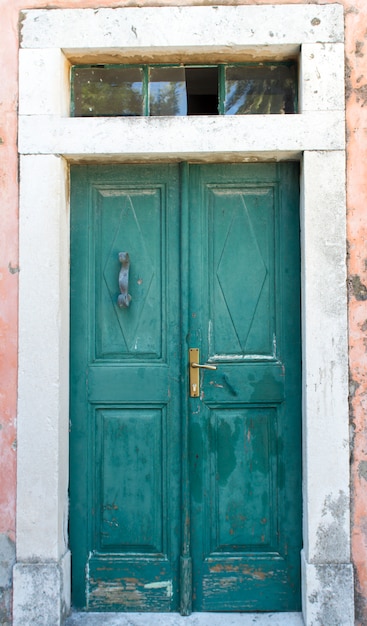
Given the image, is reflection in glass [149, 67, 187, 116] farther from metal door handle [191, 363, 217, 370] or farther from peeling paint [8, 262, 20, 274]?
metal door handle [191, 363, 217, 370]

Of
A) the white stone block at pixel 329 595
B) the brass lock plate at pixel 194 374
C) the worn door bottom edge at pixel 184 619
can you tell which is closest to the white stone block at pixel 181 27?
the brass lock plate at pixel 194 374

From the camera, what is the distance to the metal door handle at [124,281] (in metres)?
3.37

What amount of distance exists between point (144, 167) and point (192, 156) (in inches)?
11.4

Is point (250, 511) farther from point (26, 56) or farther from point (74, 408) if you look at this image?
point (26, 56)

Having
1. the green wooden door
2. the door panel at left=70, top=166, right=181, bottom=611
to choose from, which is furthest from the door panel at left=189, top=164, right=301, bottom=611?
the door panel at left=70, top=166, right=181, bottom=611

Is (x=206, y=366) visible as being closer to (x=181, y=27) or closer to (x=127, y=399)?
(x=127, y=399)

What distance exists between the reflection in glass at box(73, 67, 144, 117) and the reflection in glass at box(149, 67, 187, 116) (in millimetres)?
65

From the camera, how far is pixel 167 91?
3469 mm

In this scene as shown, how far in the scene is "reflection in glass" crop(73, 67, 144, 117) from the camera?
11.4ft

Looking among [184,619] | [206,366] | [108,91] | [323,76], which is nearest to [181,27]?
[108,91]

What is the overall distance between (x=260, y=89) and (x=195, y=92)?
1.16 feet

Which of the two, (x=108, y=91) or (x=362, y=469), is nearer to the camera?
(x=362, y=469)

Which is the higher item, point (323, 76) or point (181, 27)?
point (181, 27)

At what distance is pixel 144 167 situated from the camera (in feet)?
11.5
